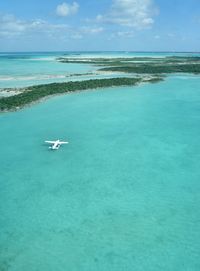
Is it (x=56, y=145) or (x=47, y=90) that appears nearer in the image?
(x=56, y=145)

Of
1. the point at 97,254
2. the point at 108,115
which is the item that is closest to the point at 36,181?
the point at 97,254

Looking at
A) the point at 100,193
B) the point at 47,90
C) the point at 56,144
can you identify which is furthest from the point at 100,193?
the point at 47,90

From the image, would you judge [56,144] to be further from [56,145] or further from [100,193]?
[100,193]

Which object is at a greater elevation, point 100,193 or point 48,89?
point 48,89

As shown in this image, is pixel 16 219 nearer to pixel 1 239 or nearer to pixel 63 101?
pixel 1 239

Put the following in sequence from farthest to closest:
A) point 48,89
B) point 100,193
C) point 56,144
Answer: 1. point 48,89
2. point 56,144
3. point 100,193

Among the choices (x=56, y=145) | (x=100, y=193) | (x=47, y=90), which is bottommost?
(x=100, y=193)

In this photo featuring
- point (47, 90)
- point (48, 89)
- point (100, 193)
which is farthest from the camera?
point (48, 89)
